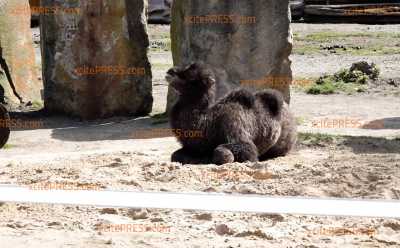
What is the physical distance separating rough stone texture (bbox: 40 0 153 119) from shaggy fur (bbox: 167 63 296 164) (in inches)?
185

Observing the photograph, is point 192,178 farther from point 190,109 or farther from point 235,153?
point 190,109

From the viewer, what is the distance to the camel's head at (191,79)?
24.3 ft

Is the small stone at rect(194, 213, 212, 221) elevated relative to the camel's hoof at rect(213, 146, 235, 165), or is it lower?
elevated

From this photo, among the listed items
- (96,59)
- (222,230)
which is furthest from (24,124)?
(222,230)

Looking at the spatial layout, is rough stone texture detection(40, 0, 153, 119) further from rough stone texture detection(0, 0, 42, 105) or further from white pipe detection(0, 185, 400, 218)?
white pipe detection(0, 185, 400, 218)

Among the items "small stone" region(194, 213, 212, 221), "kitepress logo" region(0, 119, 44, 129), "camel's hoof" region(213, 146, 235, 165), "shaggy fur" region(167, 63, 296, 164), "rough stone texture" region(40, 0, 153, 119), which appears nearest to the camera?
"small stone" region(194, 213, 212, 221)

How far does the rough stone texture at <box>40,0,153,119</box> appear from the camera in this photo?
11883mm

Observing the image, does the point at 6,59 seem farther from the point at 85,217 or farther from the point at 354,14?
the point at 354,14

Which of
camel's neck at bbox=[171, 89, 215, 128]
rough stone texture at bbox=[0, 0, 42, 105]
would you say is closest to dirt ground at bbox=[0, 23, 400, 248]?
camel's neck at bbox=[171, 89, 215, 128]

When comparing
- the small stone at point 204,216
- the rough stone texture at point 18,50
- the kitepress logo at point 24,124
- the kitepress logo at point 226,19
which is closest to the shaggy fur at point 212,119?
the small stone at point 204,216

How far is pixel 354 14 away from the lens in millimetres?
23000

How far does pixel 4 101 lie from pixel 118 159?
226 inches

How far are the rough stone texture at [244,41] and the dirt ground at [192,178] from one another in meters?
0.80

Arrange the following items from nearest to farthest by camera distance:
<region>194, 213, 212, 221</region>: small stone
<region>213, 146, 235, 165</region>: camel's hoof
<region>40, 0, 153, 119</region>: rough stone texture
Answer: <region>194, 213, 212, 221</region>: small stone
<region>213, 146, 235, 165</region>: camel's hoof
<region>40, 0, 153, 119</region>: rough stone texture
